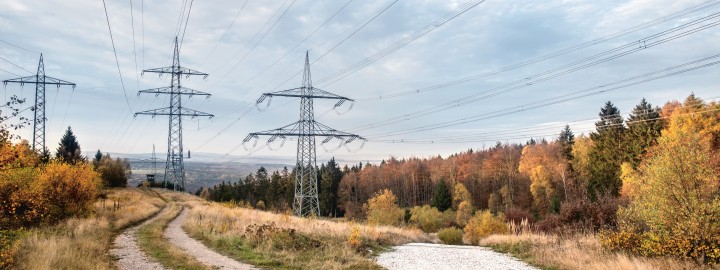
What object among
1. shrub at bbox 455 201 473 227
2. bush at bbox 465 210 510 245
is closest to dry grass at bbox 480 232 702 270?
bush at bbox 465 210 510 245

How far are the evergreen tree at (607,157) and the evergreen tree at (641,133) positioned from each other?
2309 mm

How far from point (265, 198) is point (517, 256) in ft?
387

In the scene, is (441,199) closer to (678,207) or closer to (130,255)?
(678,207)

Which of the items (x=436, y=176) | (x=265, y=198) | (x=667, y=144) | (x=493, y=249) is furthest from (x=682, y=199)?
(x=265, y=198)

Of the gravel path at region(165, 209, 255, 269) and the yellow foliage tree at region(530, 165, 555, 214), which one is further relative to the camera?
the yellow foliage tree at region(530, 165, 555, 214)

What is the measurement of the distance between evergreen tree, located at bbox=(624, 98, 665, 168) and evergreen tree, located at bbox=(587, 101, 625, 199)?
231cm

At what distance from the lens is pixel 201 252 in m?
17.5

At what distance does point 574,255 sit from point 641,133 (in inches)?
1937

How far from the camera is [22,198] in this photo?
1470 centimetres

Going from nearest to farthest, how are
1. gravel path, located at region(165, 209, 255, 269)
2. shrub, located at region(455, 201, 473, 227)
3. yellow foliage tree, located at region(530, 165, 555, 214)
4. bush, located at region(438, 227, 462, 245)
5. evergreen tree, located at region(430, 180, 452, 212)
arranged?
gravel path, located at region(165, 209, 255, 269), bush, located at region(438, 227, 462, 245), shrub, located at region(455, 201, 473, 227), yellow foliage tree, located at region(530, 165, 555, 214), evergreen tree, located at region(430, 180, 452, 212)

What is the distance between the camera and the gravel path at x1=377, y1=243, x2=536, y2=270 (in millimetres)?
16578

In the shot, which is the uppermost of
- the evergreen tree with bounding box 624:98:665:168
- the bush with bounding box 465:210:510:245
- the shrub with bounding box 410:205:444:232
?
the evergreen tree with bounding box 624:98:665:168

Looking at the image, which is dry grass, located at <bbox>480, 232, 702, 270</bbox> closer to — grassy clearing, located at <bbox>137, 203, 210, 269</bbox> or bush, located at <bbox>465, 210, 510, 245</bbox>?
grassy clearing, located at <bbox>137, 203, 210, 269</bbox>

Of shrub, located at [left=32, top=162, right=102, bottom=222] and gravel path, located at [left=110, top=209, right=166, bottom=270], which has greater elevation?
shrub, located at [left=32, top=162, right=102, bottom=222]
